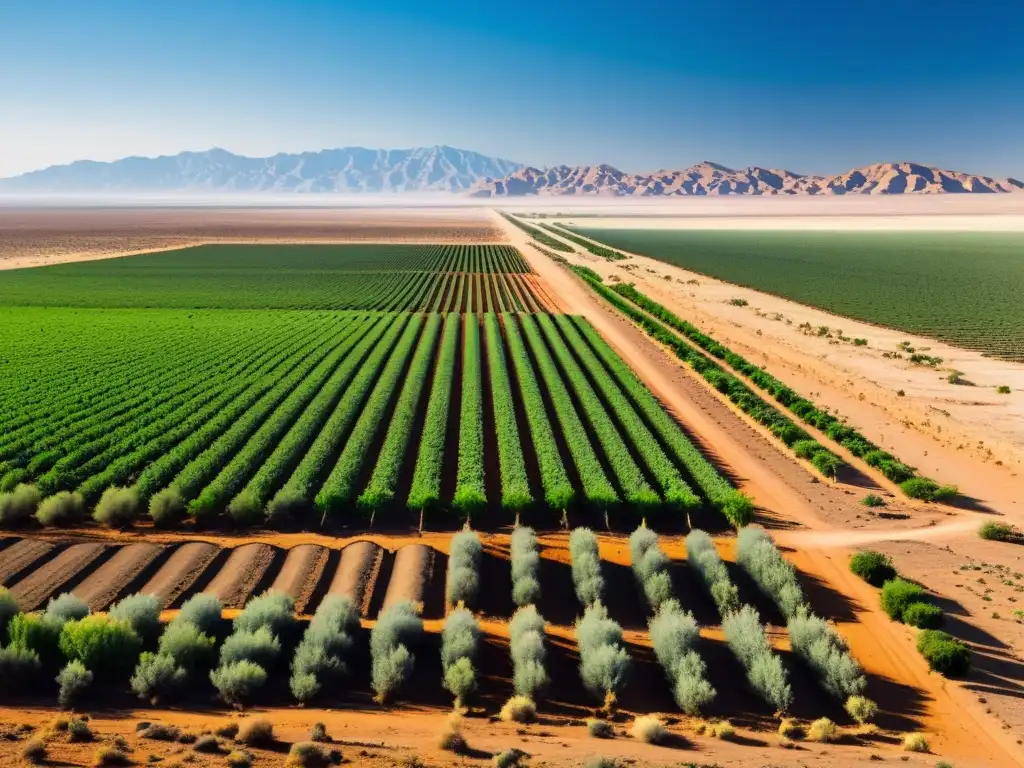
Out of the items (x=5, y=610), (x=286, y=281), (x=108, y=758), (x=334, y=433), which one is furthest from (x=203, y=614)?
(x=286, y=281)

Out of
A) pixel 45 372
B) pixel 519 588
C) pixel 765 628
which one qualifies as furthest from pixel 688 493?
pixel 45 372

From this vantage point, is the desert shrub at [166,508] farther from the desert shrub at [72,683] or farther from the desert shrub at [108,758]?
the desert shrub at [108,758]

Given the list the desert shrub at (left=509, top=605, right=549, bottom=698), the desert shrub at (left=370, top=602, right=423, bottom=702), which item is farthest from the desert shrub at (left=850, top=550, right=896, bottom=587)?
the desert shrub at (left=370, top=602, right=423, bottom=702)

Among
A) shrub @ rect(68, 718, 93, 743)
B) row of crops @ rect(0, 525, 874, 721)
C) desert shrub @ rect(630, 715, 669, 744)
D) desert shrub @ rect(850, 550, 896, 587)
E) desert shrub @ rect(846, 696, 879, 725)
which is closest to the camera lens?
shrub @ rect(68, 718, 93, 743)

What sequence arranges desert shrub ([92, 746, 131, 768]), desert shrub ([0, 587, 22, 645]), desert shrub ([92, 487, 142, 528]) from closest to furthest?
desert shrub ([92, 746, 131, 768])
desert shrub ([0, 587, 22, 645])
desert shrub ([92, 487, 142, 528])

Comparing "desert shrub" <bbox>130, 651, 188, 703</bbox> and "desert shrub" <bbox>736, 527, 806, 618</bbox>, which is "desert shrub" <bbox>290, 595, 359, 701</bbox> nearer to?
"desert shrub" <bbox>130, 651, 188, 703</bbox>

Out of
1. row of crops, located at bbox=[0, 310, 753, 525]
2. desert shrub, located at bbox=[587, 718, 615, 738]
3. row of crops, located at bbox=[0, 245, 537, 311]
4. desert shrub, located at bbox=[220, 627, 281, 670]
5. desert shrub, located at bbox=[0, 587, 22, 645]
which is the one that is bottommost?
desert shrub, located at bbox=[587, 718, 615, 738]

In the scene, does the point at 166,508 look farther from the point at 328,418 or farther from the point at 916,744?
the point at 916,744
